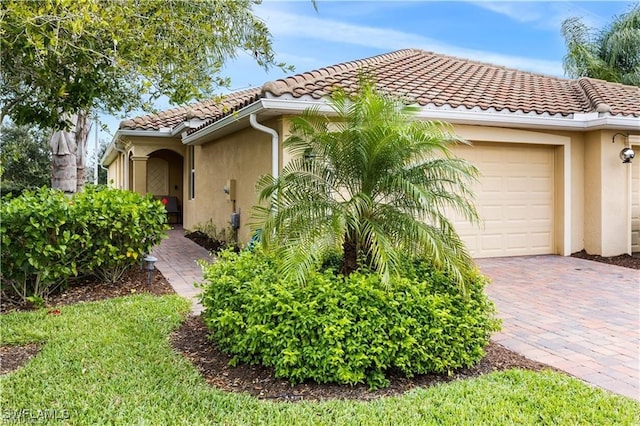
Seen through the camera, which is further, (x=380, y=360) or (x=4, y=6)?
(x=4, y=6)

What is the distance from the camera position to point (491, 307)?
4.76 m

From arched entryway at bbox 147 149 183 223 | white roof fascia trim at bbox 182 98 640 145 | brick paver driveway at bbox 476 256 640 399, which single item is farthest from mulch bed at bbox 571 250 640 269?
arched entryway at bbox 147 149 183 223

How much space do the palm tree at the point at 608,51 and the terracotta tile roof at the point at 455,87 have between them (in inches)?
322

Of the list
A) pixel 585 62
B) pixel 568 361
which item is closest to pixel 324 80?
pixel 568 361

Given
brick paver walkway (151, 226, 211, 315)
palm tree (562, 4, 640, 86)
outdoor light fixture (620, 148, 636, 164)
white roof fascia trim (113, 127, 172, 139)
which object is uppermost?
palm tree (562, 4, 640, 86)

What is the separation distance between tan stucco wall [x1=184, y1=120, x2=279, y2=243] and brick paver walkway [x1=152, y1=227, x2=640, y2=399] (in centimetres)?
151

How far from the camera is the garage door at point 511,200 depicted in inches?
428

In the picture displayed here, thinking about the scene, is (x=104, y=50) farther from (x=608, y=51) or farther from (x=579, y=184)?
(x=608, y=51)

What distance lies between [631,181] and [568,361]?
866 centimetres

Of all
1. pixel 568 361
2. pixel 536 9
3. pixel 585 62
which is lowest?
pixel 568 361

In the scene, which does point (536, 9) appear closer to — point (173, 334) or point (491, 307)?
point (491, 307)

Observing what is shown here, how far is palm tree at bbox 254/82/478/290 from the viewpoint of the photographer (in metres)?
4.52

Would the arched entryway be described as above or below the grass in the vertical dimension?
above

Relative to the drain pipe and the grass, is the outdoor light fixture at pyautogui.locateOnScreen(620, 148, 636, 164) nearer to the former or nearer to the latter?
the drain pipe
